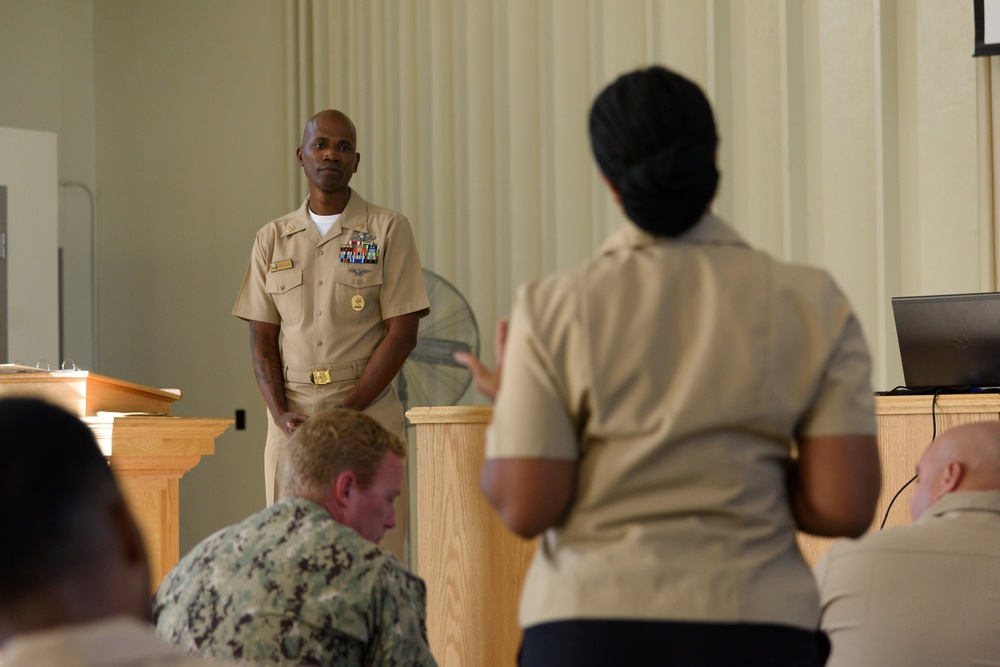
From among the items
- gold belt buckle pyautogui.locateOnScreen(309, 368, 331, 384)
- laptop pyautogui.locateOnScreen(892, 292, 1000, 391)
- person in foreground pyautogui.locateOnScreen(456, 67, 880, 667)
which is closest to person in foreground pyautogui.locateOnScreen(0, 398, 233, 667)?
person in foreground pyautogui.locateOnScreen(456, 67, 880, 667)

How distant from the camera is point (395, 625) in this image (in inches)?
74.5

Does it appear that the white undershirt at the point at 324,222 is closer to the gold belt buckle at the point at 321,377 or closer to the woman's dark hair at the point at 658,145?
the gold belt buckle at the point at 321,377

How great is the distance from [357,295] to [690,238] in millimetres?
2265

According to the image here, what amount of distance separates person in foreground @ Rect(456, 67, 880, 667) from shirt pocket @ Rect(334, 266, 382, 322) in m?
2.22

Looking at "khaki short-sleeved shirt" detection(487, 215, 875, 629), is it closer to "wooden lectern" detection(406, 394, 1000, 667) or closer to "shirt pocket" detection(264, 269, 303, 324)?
"wooden lectern" detection(406, 394, 1000, 667)

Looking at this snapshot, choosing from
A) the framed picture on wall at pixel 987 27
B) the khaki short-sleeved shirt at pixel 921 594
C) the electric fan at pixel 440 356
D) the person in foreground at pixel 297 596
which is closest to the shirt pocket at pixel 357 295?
the electric fan at pixel 440 356

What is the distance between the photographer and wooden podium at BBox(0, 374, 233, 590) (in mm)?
3289

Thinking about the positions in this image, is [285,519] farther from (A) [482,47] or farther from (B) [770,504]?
(A) [482,47]

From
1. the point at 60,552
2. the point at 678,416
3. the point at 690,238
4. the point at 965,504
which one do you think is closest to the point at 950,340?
the point at 965,504

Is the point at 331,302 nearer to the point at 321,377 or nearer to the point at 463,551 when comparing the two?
the point at 321,377

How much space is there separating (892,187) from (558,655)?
10.5 feet

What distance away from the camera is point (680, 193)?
1.38 metres

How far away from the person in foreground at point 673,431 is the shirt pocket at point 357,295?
2.22m

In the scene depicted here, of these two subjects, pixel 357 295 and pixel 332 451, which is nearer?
pixel 332 451
